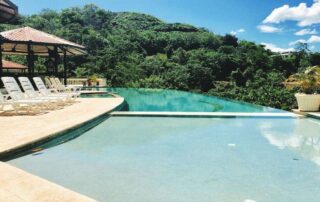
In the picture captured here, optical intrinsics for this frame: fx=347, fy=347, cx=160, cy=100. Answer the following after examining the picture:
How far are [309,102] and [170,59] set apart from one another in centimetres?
3480

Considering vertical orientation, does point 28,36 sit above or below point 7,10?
below

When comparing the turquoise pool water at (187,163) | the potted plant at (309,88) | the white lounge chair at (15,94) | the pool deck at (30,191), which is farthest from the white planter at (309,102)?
the pool deck at (30,191)

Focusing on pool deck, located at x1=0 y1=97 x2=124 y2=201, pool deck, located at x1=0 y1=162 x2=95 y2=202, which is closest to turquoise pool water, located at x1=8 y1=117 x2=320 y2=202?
pool deck, located at x1=0 y1=97 x2=124 y2=201

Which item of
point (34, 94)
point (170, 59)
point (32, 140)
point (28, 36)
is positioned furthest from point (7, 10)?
point (170, 59)

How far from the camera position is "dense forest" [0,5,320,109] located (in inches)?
958

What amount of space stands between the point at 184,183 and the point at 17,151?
2.16 metres

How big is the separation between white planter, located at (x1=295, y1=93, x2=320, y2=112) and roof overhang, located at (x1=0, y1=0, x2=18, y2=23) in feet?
23.1

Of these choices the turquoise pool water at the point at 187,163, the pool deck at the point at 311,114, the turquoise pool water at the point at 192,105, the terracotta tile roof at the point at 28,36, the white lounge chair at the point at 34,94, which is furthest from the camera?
the terracotta tile roof at the point at 28,36

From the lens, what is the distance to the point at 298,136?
5.99 m

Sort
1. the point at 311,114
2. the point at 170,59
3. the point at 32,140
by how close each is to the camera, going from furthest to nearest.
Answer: the point at 170,59 → the point at 311,114 → the point at 32,140

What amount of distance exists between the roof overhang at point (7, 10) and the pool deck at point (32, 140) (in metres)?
2.45

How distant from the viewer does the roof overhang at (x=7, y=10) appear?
750 cm

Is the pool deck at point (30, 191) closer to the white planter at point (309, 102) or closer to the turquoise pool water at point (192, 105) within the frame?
the white planter at point (309, 102)

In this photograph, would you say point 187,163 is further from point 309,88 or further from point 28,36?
point 28,36
